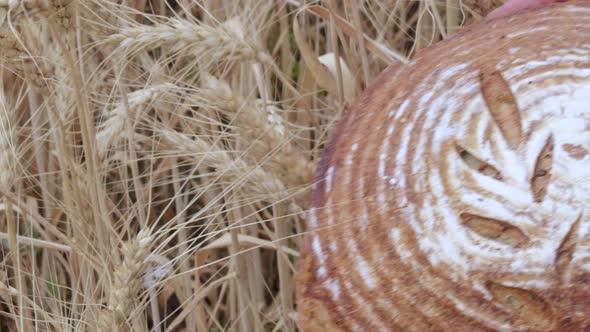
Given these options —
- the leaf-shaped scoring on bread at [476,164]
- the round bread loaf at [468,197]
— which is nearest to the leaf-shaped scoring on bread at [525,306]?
the round bread loaf at [468,197]

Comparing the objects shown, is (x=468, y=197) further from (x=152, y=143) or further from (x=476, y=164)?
(x=152, y=143)

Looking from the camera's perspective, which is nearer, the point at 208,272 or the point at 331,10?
the point at 331,10

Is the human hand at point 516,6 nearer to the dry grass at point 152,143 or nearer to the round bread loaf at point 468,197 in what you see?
the round bread loaf at point 468,197

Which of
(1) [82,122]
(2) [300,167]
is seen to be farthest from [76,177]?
(2) [300,167]

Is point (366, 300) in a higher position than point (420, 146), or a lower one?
lower

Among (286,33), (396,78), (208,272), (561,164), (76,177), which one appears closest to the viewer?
(561,164)

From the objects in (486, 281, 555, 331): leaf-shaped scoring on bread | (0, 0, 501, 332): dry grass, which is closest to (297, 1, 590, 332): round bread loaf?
(486, 281, 555, 331): leaf-shaped scoring on bread

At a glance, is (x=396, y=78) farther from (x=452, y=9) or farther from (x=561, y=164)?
(x=452, y=9)

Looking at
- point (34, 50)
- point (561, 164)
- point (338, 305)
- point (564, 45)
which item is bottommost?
point (338, 305)

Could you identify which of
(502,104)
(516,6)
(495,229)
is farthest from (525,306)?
(516,6)
